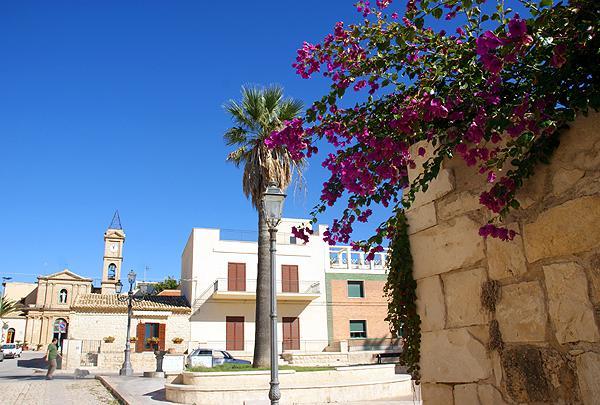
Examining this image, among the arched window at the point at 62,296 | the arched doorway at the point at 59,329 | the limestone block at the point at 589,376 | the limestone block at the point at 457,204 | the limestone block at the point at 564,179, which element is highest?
the arched window at the point at 62,296

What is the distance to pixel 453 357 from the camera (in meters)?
2.94

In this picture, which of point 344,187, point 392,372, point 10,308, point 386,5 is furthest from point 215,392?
point 10,308

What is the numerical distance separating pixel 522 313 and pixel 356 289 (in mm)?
33118

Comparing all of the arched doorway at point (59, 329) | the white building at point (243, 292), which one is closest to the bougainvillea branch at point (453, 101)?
the white building at point (243, 292)

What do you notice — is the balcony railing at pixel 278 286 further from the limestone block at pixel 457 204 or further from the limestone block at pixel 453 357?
the limestone block at pixel 457 204

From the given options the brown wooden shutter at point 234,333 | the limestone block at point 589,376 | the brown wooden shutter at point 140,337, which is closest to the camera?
the limestone block at point 589,376

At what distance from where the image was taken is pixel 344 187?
355 cm

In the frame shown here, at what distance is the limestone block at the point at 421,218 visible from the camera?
3.20m

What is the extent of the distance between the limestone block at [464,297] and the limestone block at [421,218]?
0.36m

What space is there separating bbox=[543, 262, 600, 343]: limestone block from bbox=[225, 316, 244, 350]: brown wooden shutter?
31.0 metres

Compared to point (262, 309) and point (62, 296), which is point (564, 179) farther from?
point (62, 296)

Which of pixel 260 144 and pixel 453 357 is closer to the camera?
pixel 453 357

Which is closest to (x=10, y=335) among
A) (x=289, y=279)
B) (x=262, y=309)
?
(x=289, y=279)

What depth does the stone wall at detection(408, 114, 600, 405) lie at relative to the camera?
2264mm
